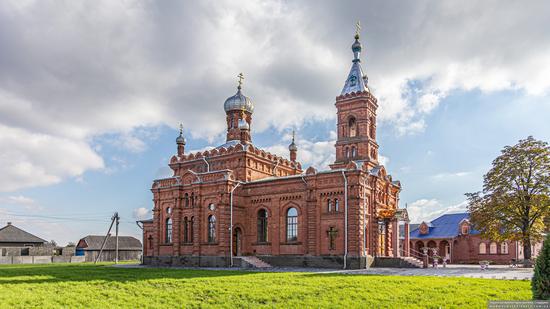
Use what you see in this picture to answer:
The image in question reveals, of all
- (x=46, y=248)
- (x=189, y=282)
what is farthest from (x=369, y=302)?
(x=46, y=248)

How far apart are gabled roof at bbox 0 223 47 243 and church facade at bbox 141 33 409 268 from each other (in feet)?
87.1

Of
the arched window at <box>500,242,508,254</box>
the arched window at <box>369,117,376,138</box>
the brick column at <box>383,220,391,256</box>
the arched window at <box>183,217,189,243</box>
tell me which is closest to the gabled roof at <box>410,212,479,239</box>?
the arched window at <box>500,242,508,254</box>

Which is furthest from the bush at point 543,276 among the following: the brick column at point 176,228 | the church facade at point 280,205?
the brick column at point 176,228

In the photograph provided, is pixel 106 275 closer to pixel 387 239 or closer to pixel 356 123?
pixel 387 239

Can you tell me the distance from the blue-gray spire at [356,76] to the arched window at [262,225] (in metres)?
11.6

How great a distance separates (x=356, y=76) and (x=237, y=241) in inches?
633

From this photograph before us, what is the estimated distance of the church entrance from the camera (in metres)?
36.4

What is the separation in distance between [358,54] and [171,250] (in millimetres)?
22081

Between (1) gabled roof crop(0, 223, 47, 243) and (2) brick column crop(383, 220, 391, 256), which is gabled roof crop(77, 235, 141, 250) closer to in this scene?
(1) gabled roof crop(0, 223, 47, 243)

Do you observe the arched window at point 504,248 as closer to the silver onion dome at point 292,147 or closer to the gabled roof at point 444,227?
the gabled roof at point 444,227

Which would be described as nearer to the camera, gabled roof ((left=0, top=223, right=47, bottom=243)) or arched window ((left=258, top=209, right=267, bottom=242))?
arched window ((left=258, top=209, right=267, bottom=242))

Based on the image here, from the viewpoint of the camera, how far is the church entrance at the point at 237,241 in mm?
36375

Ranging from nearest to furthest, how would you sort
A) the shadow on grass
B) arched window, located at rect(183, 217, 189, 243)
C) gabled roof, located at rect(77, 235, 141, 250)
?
the shadow on grass
arched window, located at rect(183, 217, 189, 243)
gabled roof, located at rect(77, 235, 141, 250)

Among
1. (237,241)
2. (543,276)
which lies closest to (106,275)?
(237,241)
